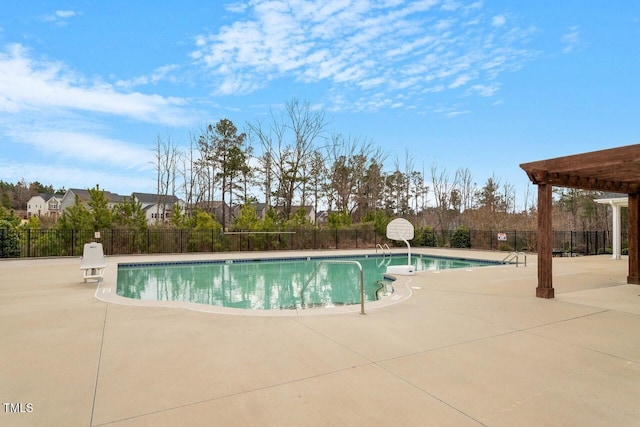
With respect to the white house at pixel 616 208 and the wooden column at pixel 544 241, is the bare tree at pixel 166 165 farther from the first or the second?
the white house at pixel 616 208

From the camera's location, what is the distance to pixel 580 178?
682 cm

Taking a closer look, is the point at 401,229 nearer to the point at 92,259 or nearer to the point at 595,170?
the point at 595,170

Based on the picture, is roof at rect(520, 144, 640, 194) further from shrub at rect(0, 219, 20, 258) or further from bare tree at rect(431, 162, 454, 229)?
bare tree at rect(431, 162, 454, 229)

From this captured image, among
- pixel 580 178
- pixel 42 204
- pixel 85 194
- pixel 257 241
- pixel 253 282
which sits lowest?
pixel 253 282

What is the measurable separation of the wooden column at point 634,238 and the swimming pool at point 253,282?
5.76 metres

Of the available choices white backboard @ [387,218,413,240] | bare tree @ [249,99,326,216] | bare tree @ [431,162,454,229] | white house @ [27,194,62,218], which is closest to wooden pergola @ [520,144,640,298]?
white backboard @ [387,218,413,240]

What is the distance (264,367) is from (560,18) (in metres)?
12.5

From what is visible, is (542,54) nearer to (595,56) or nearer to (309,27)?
(595,56)

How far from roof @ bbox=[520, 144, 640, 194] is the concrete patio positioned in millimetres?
2306

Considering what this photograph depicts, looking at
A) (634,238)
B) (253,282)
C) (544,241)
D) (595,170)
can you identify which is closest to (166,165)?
(253,282)

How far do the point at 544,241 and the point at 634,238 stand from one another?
3276 millimetres

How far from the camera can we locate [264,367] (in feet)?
10.3

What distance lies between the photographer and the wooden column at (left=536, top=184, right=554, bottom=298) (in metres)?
Answer: 6.33

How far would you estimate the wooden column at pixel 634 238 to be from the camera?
7637 mm
